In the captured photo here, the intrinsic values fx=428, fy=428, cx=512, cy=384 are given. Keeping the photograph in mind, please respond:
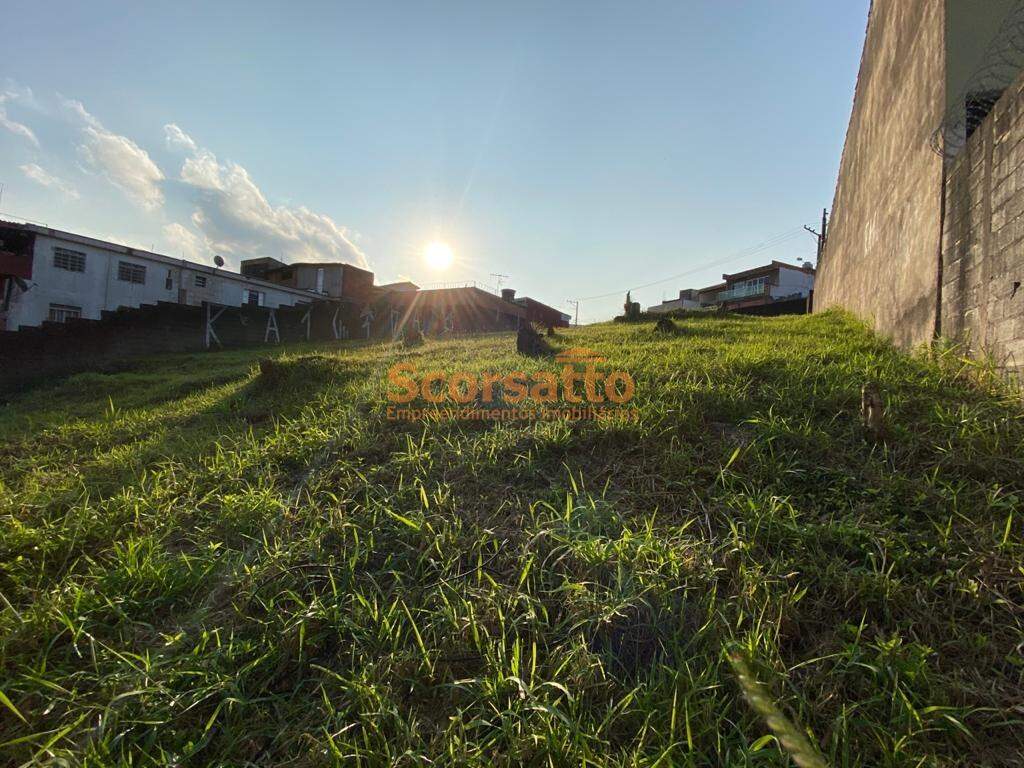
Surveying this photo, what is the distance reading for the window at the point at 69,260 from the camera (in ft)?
44.1

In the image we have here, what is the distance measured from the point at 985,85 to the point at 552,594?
467cm

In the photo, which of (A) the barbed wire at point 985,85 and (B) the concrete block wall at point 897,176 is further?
(B) the concrete block wall at point 897,176

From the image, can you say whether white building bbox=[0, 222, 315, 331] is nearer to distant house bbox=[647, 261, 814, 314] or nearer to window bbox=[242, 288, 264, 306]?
window bbox=[242, 288, 264, 306]

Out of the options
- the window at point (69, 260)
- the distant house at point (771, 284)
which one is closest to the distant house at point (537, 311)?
the distant house at point (771, 284)

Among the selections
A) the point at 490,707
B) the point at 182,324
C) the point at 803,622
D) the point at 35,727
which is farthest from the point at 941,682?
the point at 182,324

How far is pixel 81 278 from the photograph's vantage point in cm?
1394

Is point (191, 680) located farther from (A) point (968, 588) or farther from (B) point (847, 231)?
(B) point (847, 231)

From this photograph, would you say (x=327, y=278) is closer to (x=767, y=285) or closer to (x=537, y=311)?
(x=537, y=311)

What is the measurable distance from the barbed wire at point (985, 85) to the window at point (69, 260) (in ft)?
66.9

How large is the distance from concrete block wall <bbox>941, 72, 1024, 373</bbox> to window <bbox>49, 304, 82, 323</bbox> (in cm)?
1992

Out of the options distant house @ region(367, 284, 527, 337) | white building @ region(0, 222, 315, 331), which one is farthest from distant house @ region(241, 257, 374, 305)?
white building @ region(0, 222, 315, 331)

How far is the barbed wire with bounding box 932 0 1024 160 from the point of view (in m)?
2.91

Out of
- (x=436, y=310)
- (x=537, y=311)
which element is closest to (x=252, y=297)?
(x=436, y=310)

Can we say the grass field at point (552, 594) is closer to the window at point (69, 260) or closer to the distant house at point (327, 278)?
the window at point (69, 260)
